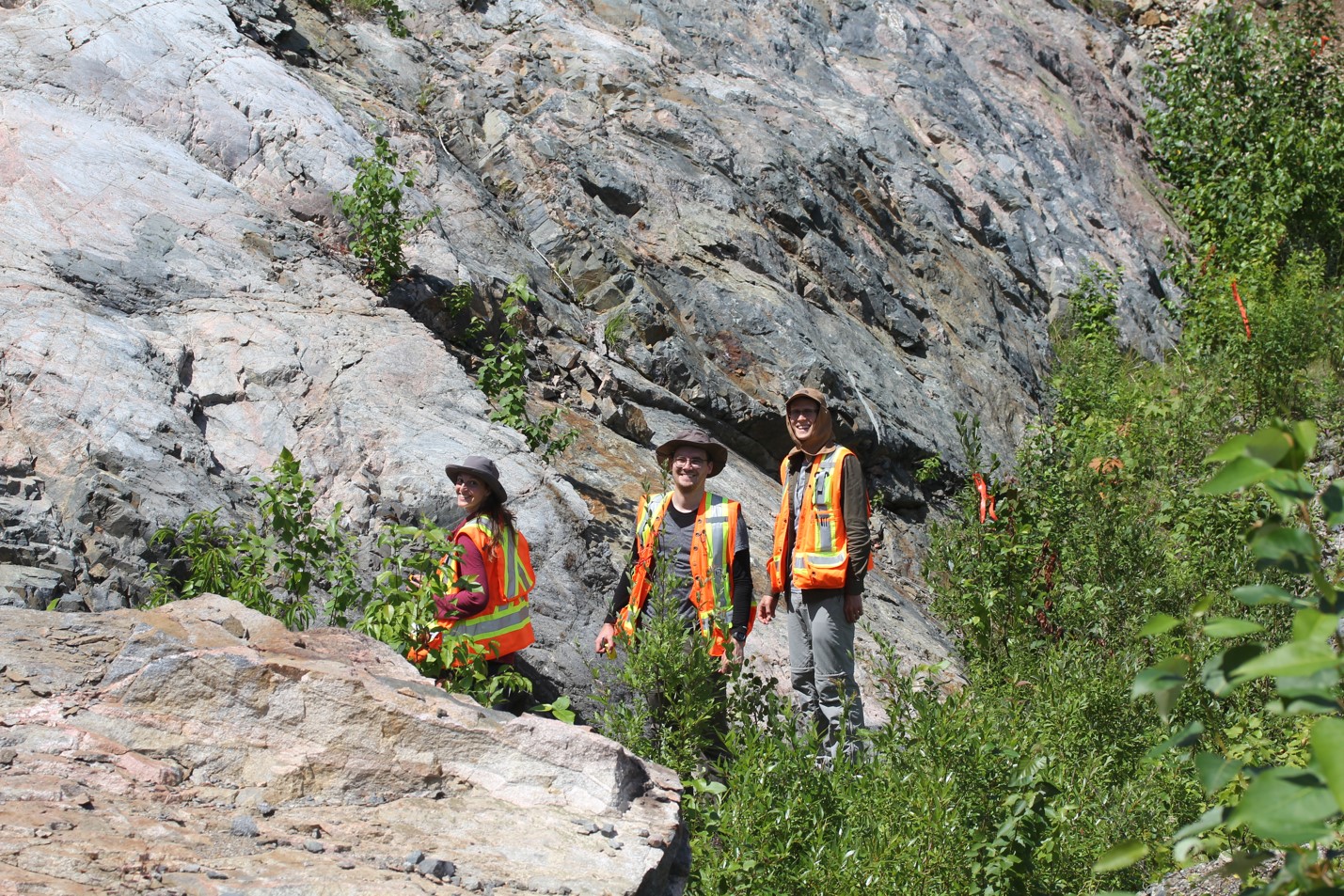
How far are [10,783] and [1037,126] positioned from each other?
49.4ft

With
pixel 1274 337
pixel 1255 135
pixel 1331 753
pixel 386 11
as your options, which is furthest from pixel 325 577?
pixel 1255 135

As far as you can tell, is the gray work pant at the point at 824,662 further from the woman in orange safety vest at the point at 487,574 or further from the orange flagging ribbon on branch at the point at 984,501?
the orange flagging ribbon on branch at the point at 984,501

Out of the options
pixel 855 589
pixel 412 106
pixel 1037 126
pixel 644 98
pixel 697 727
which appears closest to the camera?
pixel 697 727

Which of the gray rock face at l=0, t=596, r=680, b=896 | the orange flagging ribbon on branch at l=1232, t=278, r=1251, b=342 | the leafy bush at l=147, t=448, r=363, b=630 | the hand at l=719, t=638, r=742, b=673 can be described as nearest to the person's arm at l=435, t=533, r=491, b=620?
the leafy bush at l=147, t=448, r=363, b=630

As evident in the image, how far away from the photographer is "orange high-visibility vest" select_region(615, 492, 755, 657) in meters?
5.02

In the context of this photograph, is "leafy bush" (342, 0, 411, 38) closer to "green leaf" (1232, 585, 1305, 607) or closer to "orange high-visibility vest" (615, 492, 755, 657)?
"orange high-visibility vest" (615, 492, 755, 657)

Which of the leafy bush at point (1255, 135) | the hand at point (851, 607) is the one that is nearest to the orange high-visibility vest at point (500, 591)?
the hand at point (851, 607)

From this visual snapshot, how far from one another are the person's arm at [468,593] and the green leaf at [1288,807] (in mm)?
3575

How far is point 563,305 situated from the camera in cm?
842

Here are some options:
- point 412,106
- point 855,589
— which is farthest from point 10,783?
point 412,106

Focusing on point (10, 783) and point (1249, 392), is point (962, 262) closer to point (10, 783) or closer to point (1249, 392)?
point (1249, 392)

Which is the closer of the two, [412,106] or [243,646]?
[243,646]

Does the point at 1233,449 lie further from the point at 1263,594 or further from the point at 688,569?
the point at 688,569

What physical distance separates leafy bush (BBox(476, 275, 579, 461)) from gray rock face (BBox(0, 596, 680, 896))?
2994 millimetres
